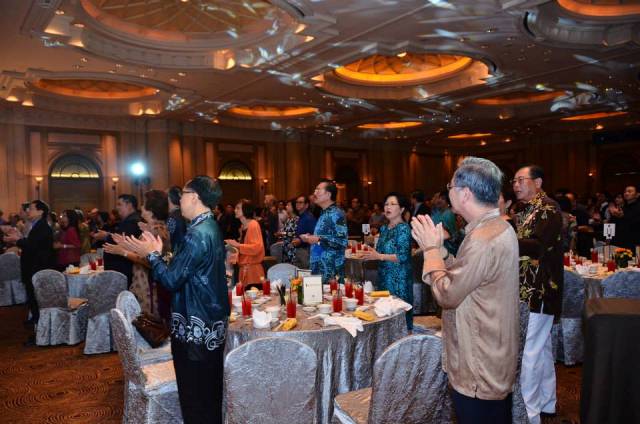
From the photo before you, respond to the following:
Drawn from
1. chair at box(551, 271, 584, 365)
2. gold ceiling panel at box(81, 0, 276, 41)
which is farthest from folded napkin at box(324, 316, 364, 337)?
gold ceiling panel at box(81, 0, 276, 41)

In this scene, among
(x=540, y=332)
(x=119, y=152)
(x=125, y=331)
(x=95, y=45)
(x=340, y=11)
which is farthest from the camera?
(x=119, y=152)

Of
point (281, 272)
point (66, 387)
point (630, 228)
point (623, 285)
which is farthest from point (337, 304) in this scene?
point (630, 228)

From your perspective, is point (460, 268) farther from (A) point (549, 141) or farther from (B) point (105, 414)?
(A) point (549, 141)

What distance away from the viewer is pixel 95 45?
8.39 meters

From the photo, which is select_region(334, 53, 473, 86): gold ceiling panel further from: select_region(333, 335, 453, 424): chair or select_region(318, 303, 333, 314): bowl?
select_region(333, 335, 453, 424): chair

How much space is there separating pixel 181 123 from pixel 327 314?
1289 centimetres

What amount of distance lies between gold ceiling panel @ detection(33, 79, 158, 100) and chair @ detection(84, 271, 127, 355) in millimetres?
7736

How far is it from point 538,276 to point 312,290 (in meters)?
1.50

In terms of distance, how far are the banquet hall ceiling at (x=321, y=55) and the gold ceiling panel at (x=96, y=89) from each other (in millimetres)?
34

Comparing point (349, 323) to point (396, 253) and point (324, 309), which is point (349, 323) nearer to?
point (324, 309)

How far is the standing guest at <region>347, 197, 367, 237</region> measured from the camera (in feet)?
45.2

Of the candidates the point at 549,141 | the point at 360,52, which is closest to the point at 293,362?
the point at 360,52

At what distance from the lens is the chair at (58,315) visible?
557 cm

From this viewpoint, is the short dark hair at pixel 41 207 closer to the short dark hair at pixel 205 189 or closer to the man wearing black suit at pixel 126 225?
the man wearing black suit at pixel 126 225
